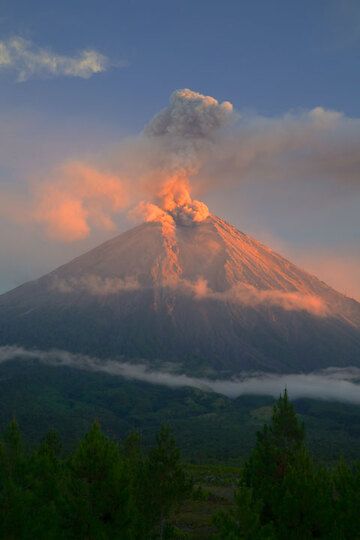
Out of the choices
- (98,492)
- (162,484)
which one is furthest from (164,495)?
(98,492)

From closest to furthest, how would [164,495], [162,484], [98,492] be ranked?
[98,492] → [164,495] → [162,484]

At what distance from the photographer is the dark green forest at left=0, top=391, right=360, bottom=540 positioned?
2519 centimetres

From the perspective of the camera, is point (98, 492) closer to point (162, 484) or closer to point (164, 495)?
point (162, 484)

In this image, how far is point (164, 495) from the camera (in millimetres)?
32344

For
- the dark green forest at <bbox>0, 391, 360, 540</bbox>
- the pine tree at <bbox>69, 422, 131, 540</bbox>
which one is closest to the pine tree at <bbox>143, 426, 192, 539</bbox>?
the dark green forest at <bbox>0, 391, 360, 540</bbox>

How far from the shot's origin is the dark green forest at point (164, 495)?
2519cm

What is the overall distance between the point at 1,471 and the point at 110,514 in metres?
14.9

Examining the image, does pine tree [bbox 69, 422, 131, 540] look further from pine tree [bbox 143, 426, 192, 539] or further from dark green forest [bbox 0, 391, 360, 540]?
pine tree [bbox 143, 426, 192, 539]

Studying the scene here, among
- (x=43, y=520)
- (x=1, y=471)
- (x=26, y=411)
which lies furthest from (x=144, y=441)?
(x=43, y=520)

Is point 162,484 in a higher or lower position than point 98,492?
lower

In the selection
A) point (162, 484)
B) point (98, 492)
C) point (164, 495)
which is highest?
point (98, 492)

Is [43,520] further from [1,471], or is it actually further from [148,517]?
[1,471]

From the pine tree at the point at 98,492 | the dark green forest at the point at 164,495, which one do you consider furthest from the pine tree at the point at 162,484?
the pine tree at the point at 98,492

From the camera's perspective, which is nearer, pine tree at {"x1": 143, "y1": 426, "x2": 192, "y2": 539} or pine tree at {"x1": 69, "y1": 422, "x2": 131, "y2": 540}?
pine tree at {"x1": 69, "y1": 422, "x2": 131, "y2": 540}
